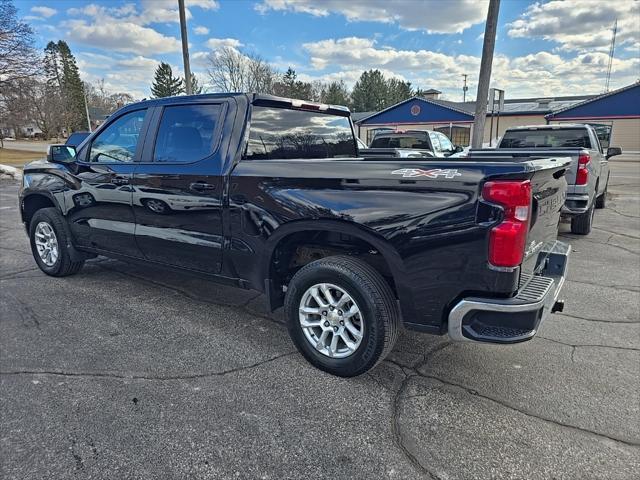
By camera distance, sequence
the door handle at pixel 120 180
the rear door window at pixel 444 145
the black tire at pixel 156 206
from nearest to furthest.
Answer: the black tire at pixel 156 206 → the door handle at pixel 120 180 → the rear door window at pixel 444 145

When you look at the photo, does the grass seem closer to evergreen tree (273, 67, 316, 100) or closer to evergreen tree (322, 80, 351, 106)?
evergreen tree (273, 67, 316, 100)

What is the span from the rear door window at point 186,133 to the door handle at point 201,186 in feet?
0.72

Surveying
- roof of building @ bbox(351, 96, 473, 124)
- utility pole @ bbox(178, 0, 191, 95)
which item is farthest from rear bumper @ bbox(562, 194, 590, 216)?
roof of building @ bbox(351, 96, 473, 124)

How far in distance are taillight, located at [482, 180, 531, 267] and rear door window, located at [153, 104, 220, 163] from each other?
217 cm

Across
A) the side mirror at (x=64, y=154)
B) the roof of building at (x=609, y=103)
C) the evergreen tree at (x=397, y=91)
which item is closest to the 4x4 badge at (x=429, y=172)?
the side mirror at (x=64, y=154)

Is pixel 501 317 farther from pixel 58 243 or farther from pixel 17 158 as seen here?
pixel 17 158

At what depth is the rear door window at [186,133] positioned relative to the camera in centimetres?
354

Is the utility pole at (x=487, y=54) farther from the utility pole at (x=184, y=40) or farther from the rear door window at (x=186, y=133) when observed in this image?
the utility pole at (x=184, y=40)

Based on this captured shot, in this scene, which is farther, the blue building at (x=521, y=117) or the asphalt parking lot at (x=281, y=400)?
the blue building at (x=521, y=117)

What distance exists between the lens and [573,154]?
623 cm

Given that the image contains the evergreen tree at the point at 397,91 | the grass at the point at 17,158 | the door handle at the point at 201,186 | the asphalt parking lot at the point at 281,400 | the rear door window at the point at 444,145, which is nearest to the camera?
the asphalt parking lot at the point at 281,400

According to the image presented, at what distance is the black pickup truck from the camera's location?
8.02 feet

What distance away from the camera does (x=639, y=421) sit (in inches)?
101

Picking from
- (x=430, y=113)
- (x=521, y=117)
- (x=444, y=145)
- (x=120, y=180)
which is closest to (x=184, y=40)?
(x=444, y=145)
